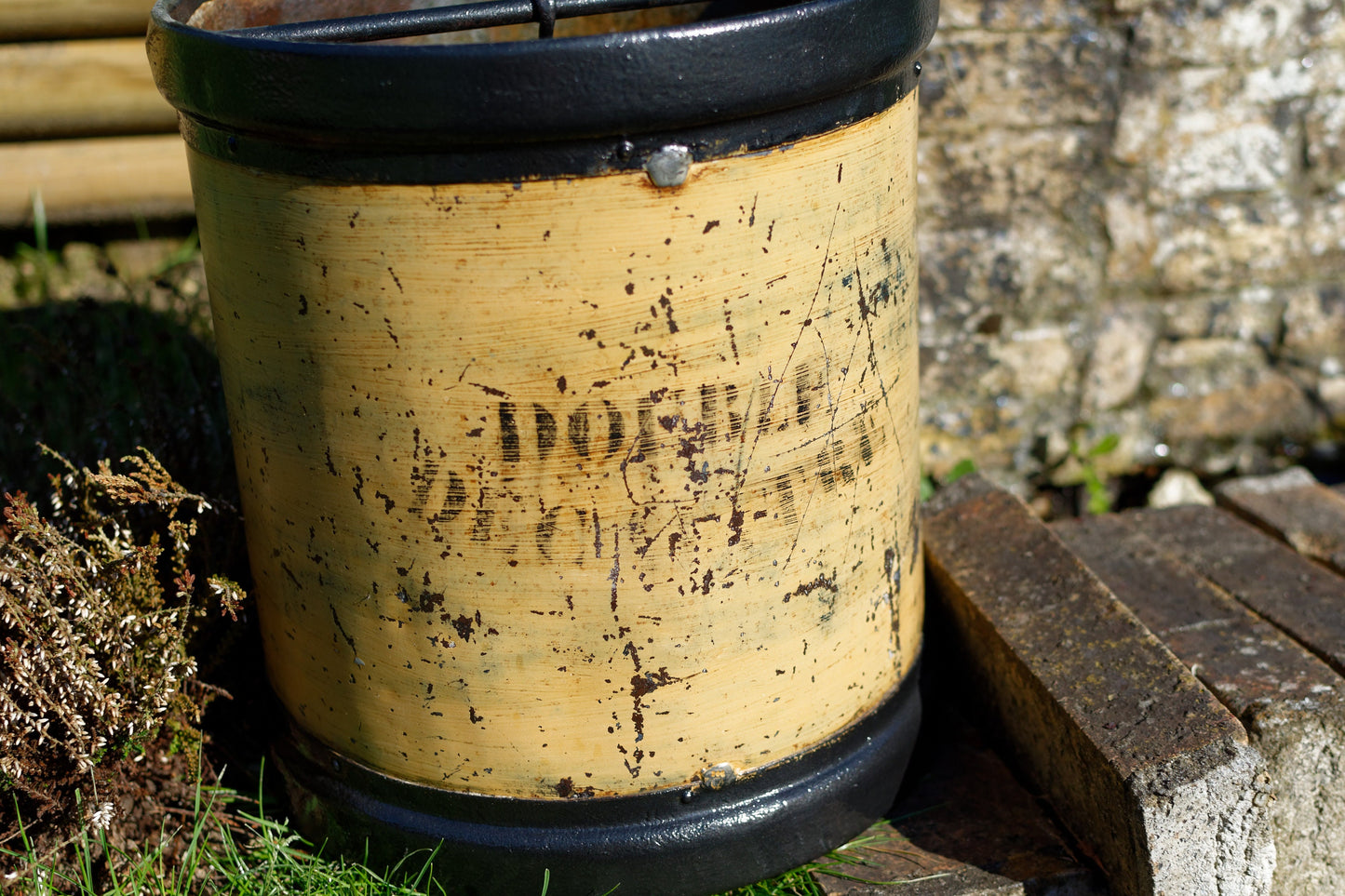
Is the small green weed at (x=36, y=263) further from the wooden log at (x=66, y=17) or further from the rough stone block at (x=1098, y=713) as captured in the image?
the rough stone block at (x=1098, y=713)

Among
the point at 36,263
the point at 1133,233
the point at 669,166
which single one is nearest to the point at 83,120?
the point at 36,263

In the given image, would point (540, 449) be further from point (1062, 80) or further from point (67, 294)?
point (67, 294)

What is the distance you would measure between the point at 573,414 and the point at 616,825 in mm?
599

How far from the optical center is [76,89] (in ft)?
10.5

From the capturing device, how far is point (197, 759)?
72.0 inches

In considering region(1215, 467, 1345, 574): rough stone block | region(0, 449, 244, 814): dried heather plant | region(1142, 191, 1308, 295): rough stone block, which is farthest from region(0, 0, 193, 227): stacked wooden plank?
region(1215, 467, 1345, 574): rough stone block

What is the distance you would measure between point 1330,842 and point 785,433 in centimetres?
103

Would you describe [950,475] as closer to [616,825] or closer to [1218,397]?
[1218,397]

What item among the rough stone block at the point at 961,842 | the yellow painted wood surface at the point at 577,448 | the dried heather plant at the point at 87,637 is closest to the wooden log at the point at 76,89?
the dried heather plant at the point at 87,637

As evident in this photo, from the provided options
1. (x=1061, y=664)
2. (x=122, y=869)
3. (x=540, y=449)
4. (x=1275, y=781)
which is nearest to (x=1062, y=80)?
(x=1061, y=664)

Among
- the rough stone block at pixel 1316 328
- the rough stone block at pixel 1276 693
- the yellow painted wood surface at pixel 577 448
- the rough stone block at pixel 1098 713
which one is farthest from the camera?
the rough stone block at pixel 1316 328

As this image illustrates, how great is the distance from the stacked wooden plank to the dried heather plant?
1.81 meters

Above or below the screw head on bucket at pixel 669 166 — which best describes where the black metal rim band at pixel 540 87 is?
above

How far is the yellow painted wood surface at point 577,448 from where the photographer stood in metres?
1.33
